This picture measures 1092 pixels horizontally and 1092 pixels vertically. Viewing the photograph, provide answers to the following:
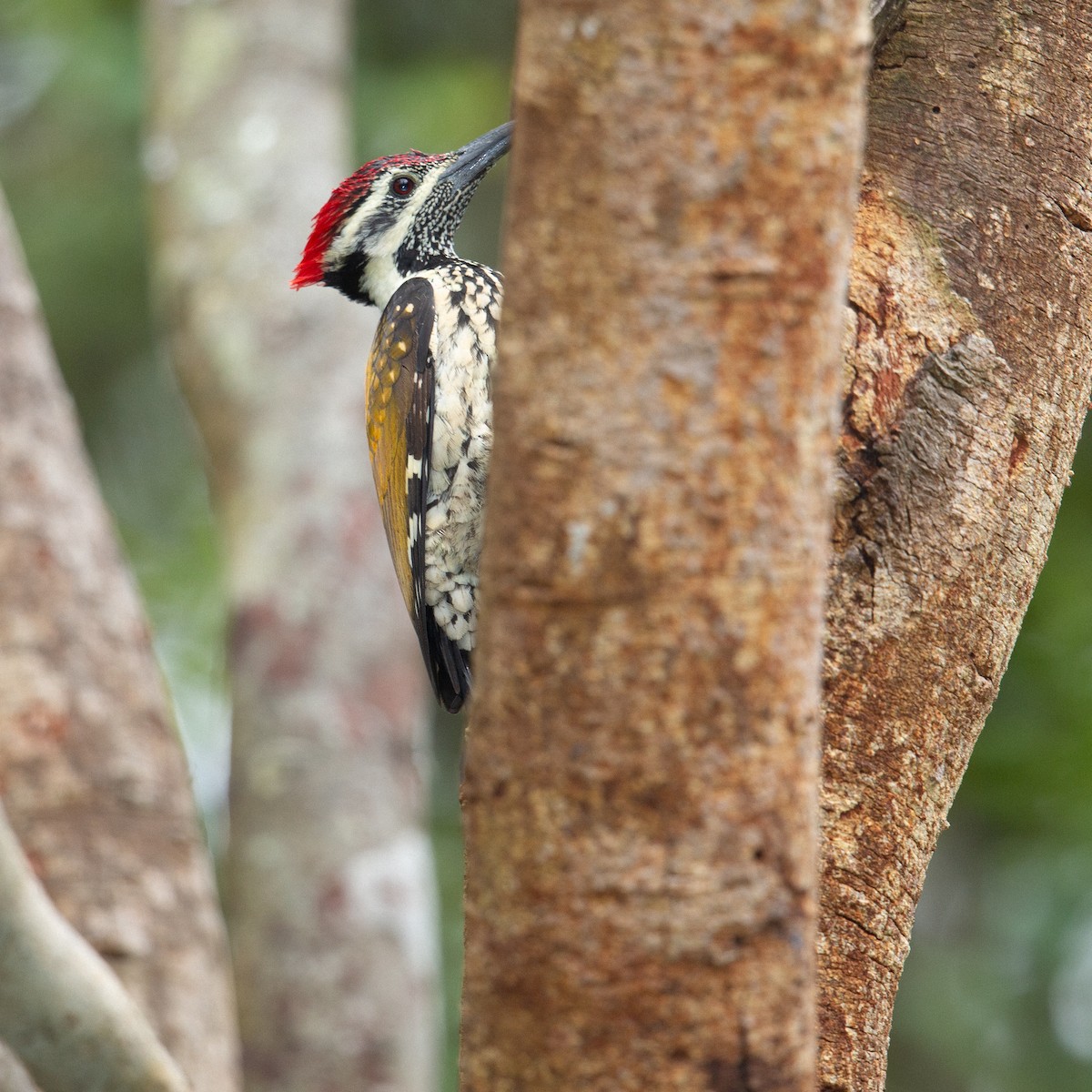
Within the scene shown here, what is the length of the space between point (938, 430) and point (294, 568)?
4066 mm

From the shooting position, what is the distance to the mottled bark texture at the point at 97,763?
139 inches

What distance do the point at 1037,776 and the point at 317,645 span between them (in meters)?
2.95

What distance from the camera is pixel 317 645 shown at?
5.68 meters

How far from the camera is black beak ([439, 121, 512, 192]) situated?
12.9 ft

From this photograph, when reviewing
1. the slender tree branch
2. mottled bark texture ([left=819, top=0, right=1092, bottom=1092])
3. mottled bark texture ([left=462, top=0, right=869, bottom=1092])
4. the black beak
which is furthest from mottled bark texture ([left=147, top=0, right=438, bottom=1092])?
mottled bark texture ([left=462, top=0, right=869, bottom=1092])

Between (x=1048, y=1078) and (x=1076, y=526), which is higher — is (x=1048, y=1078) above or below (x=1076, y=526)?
below

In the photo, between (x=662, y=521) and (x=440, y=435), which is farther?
(x=440, y=435)

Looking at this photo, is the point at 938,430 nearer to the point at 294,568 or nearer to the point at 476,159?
the point at 476,159

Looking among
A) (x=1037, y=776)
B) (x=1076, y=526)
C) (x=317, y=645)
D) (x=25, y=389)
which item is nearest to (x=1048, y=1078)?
(x=1037, y=776)

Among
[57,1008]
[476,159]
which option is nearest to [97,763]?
[57,1008]

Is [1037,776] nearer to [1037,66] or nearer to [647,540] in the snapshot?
[1037,66]

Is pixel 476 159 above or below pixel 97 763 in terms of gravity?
above

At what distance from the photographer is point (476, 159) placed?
3.98 metres

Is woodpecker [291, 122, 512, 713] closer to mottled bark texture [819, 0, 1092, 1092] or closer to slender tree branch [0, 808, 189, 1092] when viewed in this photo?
slender tree branch [0, 808, 189, 1092]
